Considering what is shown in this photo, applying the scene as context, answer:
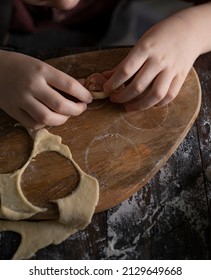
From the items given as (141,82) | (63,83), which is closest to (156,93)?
(141,82)

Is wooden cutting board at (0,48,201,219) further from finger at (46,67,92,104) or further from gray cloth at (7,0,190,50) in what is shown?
gray cloth at (7,0,190,50)

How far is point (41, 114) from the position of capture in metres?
0.73

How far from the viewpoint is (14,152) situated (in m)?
0.76

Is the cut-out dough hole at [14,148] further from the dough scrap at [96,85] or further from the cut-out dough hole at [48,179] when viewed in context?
the dough scrap at [96,85]

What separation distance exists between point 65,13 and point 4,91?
0.46m

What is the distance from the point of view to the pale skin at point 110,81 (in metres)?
0.74

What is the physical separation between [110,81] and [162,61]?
104 millimetres

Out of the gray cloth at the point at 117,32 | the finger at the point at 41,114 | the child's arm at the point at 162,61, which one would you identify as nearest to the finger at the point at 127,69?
the child's arm at the point at 162,61


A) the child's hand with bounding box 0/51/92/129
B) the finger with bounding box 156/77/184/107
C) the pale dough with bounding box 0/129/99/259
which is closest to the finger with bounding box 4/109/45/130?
the child's hand with bounding box 0/51/92/129

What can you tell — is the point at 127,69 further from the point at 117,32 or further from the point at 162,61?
the point at 117,32
